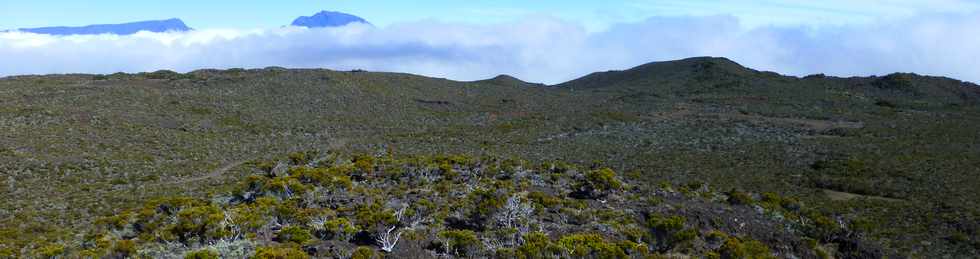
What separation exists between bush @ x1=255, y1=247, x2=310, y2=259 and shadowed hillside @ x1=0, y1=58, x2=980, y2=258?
1381mm

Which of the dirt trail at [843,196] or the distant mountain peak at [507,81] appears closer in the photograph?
the dirt trail at [843,196]

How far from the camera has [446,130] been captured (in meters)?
41.3

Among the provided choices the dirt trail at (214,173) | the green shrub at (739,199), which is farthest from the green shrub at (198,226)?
the green shrub at (739,199)

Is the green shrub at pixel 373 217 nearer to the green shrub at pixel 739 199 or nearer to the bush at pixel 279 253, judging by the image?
the bush at pixel 279 253

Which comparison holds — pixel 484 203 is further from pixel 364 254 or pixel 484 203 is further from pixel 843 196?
pixel 843 196

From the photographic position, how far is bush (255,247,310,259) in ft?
42.6

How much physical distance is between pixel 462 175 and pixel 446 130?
59.2 feet

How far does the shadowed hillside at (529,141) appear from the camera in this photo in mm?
19484

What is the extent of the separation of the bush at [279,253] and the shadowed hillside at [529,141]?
1381 millimetres

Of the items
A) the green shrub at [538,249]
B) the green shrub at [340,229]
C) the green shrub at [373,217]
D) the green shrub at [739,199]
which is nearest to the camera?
the green shrub at [538,249]

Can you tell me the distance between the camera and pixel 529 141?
37438 millimetres

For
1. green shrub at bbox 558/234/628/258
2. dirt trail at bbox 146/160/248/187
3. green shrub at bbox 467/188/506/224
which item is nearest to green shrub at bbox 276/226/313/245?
green shrub at bbox 467/188/506/224

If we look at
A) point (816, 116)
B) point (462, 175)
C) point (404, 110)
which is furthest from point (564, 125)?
point (462, 175)

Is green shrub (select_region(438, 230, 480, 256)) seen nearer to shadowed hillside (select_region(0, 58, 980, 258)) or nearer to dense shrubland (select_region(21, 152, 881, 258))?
dense shrubland (select_region(21, 152, 881, 258))
